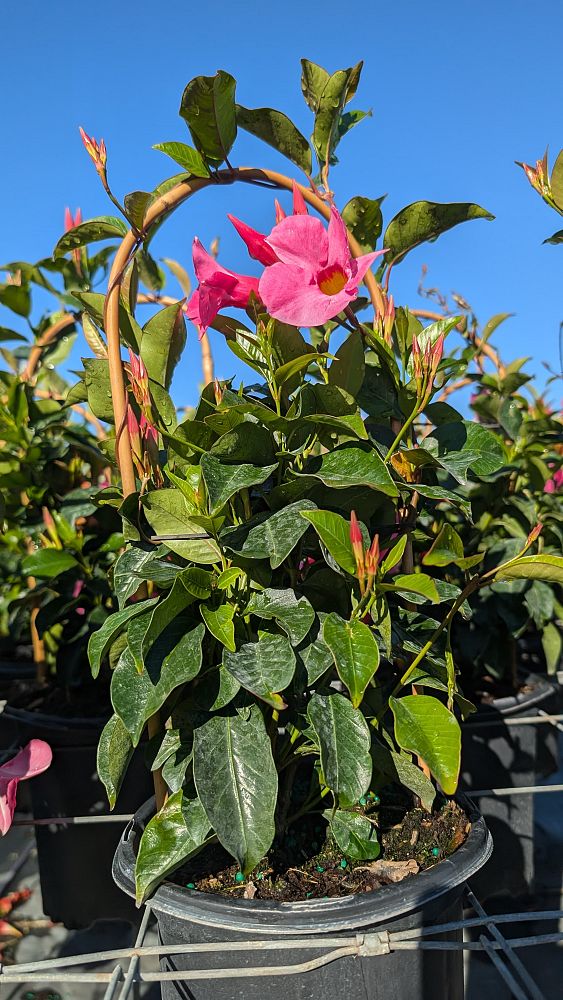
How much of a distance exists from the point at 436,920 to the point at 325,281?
769 millimetres

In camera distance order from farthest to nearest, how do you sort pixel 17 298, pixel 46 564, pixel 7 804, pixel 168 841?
1. pixel 17 298
2. pixel 46 564
3. pixel 7 804
4. pixel 168 841

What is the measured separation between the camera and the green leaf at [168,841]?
2.70 feet

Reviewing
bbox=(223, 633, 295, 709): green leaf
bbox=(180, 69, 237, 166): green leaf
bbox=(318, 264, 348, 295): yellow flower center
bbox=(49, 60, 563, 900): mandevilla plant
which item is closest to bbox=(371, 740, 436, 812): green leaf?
bbox=(49, 60, 563, 900): mandevilla plant

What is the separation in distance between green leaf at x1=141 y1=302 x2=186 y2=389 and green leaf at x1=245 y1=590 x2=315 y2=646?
0.35 metres

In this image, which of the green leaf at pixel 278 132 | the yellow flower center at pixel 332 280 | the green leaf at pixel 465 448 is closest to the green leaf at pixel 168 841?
the green leaf at pixel 465 448

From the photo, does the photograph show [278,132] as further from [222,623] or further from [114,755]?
[114,755]

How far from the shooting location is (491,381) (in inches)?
71.1

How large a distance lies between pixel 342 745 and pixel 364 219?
693 mm

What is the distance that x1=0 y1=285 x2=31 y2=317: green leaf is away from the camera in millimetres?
1704

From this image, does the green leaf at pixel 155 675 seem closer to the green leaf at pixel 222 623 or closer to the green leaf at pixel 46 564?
Result: the green leaf at pixel 222 623

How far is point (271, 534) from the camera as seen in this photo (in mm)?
815

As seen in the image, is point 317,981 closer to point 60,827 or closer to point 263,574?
point 263,574

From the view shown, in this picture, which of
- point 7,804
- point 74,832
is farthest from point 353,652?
point 74,832

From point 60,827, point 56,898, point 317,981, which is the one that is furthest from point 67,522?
point 317,981
